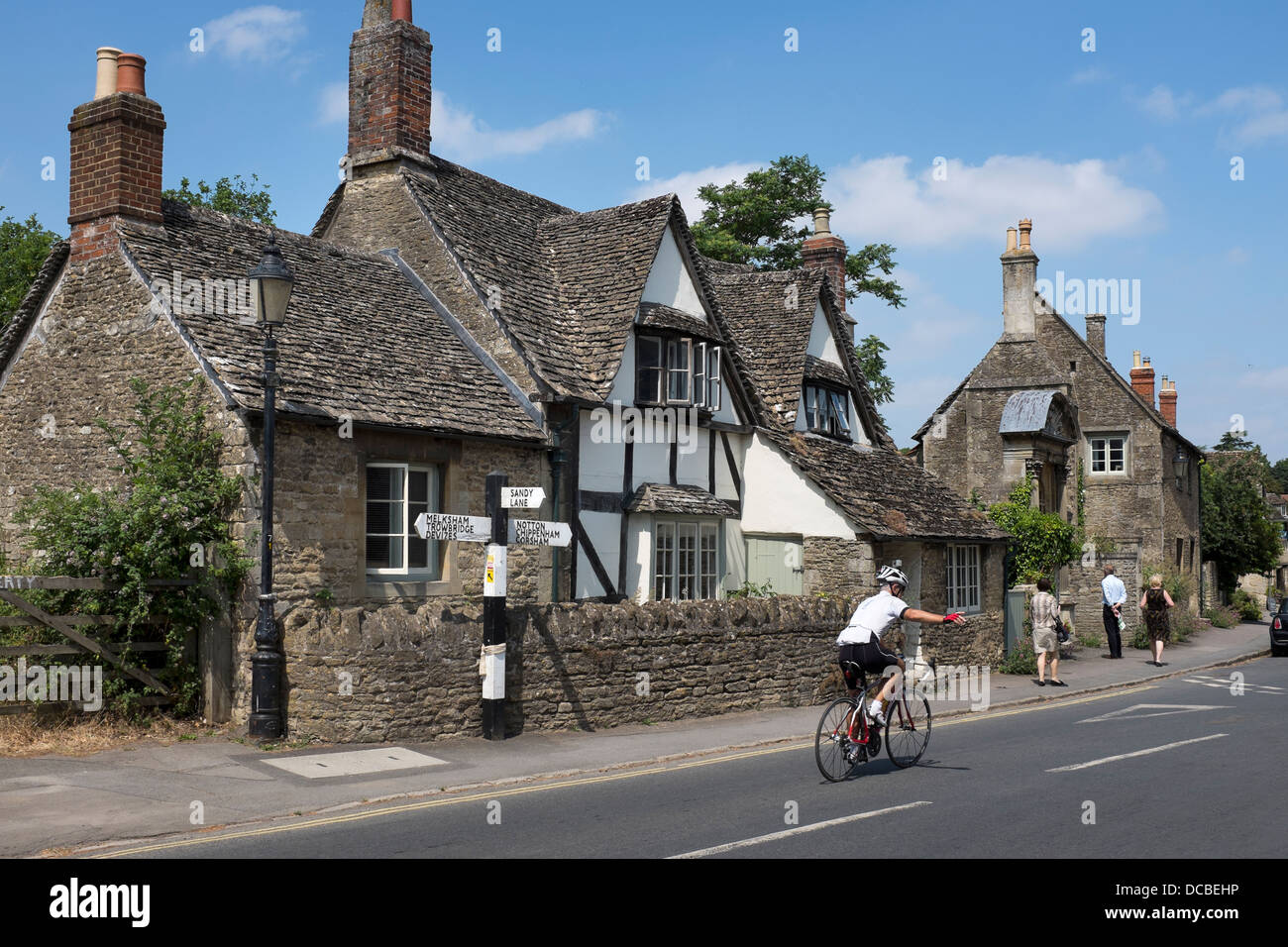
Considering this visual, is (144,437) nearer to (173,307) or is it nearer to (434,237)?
(173,307)

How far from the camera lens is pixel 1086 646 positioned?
101ft

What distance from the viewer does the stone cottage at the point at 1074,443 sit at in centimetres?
3288

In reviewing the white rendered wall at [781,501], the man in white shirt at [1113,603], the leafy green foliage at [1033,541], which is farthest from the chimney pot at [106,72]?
the man in white shirt at [1113,603]

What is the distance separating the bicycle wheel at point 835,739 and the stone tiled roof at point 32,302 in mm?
12609

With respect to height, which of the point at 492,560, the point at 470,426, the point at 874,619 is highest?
the point at 470,426

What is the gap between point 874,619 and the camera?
36.3ft

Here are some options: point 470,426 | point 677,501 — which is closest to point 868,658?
point 470,426

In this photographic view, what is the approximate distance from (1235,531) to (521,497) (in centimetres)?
4391

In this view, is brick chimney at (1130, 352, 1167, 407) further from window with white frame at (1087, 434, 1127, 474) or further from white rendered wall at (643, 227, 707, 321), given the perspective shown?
white rendered wall at (643, 227, 707, 321)

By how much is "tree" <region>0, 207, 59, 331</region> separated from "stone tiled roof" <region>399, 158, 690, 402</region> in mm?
15919

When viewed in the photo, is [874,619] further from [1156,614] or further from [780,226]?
[780,226]

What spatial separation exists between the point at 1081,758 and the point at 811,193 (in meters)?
31.2

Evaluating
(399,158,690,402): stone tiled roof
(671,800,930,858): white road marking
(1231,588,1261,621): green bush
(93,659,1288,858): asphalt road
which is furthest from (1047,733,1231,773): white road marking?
(1231,588,1261,621): green bush
